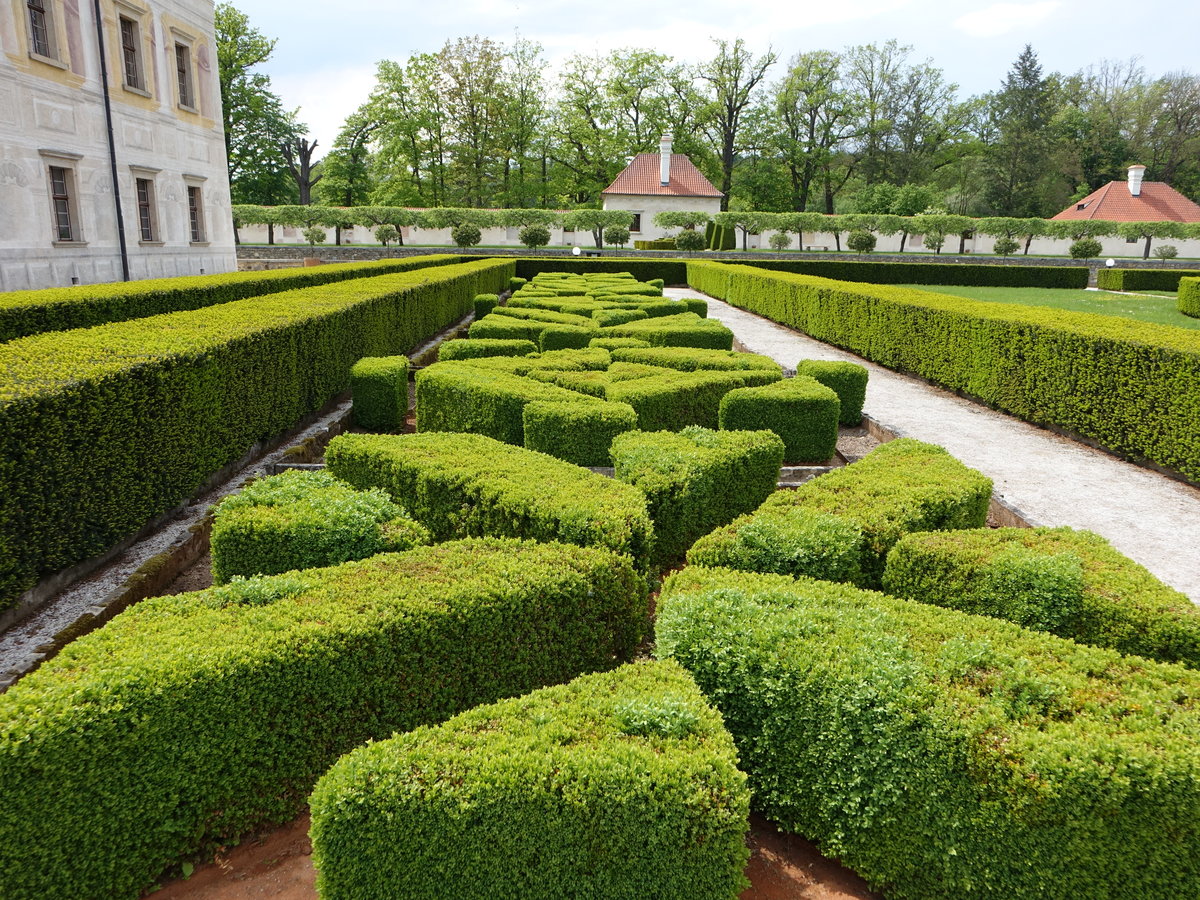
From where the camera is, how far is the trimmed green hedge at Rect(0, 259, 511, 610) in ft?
13.3

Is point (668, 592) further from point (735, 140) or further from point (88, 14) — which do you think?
point (735, 140)

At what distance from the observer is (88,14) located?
63.2ft

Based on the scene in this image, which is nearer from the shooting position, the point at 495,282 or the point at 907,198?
the point at 495,282

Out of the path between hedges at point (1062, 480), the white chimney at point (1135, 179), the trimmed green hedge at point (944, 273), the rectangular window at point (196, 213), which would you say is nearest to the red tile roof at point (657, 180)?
the trimmed green hedge at point (944, 273)

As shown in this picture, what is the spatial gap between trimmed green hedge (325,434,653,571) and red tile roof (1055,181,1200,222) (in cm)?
5973

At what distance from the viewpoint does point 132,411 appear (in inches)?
194

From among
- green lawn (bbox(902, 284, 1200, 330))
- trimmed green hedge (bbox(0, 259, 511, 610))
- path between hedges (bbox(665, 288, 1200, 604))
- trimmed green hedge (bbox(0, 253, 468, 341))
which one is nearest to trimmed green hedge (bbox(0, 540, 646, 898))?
trimmed green hedge (bbox(0, 259, 511, 610))

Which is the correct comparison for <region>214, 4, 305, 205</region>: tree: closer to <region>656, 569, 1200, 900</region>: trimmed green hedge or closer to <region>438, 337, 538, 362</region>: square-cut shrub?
<region>438, 337, 538, 362</region>: square-cut shrub

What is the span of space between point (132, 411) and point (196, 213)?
76.8 feet

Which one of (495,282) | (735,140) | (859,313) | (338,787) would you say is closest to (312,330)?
(338,787)

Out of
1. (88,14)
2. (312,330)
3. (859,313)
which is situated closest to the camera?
(312,330)

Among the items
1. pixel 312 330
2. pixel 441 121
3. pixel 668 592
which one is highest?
pixel 441 121

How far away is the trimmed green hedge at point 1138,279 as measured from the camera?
33.5 m

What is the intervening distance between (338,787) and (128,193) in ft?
77.3
